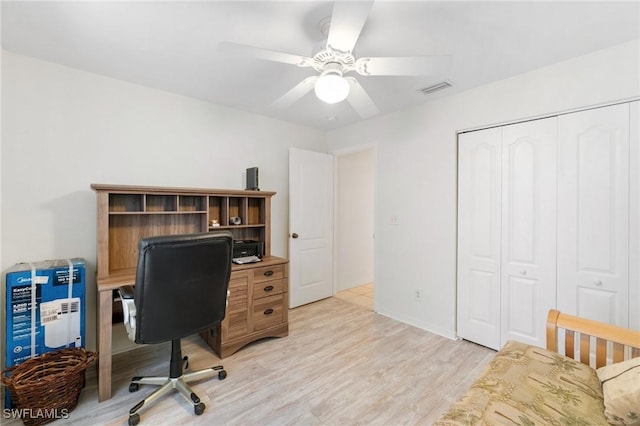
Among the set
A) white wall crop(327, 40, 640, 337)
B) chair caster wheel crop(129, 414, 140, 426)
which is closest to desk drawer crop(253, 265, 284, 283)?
chair caster wheel crop(129, 414, 140, 426)

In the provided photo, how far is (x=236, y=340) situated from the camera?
99.9 inches

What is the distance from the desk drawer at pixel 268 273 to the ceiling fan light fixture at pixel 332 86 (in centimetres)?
172

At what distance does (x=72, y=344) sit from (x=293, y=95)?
7.85 ft

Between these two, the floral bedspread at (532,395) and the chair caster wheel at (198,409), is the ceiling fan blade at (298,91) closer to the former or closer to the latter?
the floral bedspread at (532,395)

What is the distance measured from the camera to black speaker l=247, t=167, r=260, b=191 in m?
3.09

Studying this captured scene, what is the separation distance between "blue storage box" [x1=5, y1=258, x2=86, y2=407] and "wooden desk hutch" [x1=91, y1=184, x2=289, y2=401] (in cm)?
21

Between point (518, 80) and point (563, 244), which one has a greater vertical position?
point (518, 80)

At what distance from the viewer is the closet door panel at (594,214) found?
2.00 m

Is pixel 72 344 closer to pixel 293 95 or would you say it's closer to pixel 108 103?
pixel 108 103

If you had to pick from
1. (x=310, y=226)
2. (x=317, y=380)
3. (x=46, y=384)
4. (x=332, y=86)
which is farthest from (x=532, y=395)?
(x=310, y=226)

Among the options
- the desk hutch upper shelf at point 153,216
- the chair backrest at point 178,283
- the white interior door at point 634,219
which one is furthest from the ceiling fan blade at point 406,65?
the desk hutch upper shelf at point 153,216

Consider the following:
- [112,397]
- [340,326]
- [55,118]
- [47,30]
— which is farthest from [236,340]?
[47,30]

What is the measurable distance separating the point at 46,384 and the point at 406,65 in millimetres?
2802

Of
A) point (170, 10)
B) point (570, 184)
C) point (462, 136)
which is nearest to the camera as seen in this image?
point (170, 10)
